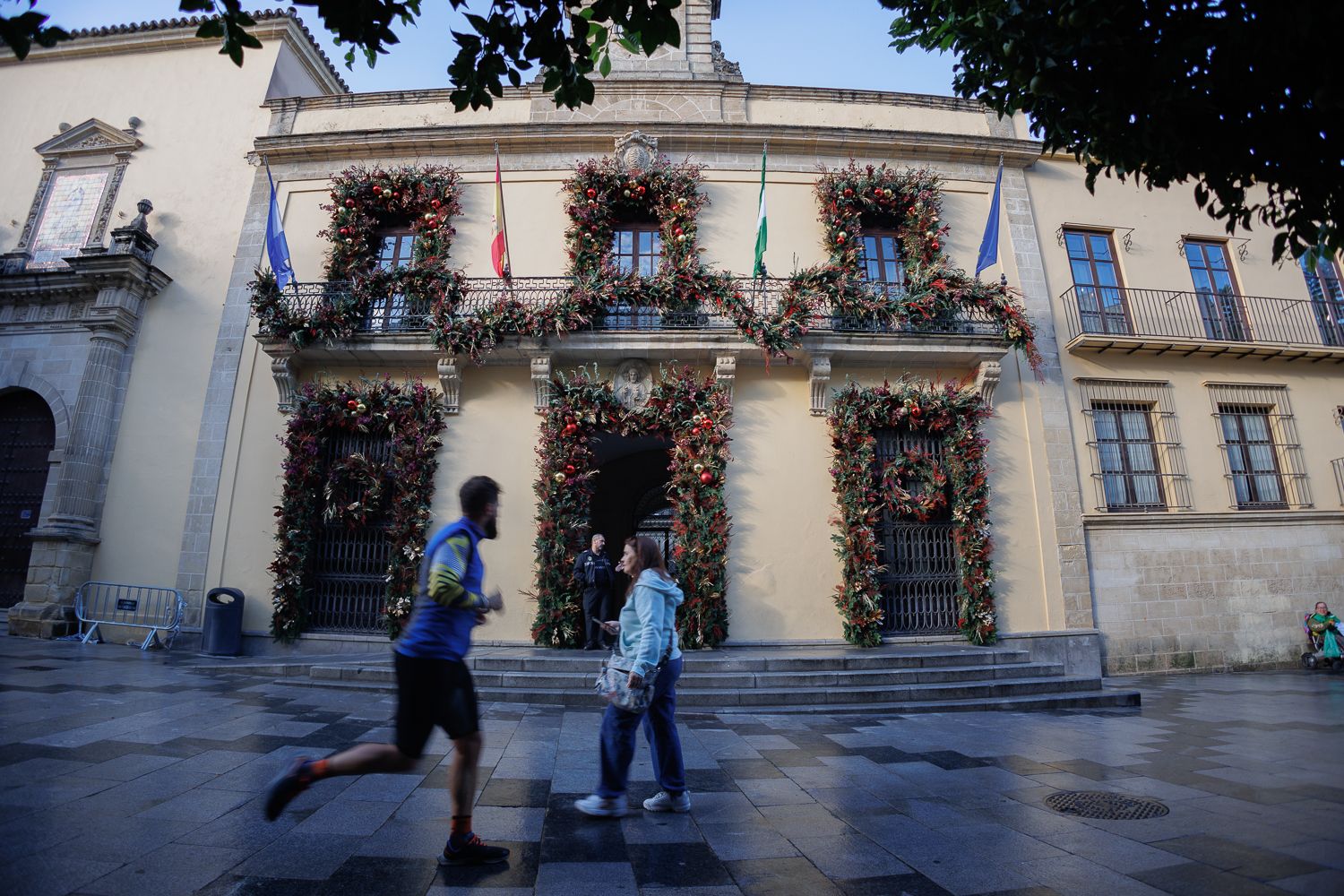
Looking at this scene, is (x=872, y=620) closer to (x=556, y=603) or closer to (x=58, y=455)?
(x=556, y=603)

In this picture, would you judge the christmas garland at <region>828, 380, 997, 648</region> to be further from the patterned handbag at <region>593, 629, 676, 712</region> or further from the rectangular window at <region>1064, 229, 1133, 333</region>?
the patterned handbag at <region>593, 629, 676, 712</region>

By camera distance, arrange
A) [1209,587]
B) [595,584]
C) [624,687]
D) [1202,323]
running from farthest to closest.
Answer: [1202,323]
[1209,587]
[595,584]
[624,687]

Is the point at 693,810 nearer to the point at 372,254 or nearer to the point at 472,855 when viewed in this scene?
the point at 472,855

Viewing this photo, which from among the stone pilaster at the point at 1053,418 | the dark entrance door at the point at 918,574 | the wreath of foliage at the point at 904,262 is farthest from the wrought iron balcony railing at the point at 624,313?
the dark entrance door at the point at 918,574

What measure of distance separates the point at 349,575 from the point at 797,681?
734 cm

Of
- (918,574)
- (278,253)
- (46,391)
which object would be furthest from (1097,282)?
(46,391)

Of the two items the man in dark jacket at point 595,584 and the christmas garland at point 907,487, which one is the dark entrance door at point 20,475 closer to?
the man in dark jacket at point 595,584

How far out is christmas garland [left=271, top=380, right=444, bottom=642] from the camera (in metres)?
10.3

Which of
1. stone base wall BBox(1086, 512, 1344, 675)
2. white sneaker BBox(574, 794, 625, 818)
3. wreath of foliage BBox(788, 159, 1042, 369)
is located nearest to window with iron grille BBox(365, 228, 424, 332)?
wreath of foliage BBox(788, 159, 1042, 369)

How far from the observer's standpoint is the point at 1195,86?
429 cm

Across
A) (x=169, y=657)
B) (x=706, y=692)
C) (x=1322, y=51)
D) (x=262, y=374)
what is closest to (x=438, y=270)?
(x=262, y=374)

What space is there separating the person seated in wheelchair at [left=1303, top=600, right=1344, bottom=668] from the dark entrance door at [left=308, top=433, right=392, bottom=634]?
51.5 ft

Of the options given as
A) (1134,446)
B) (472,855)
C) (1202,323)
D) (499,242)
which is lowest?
(472,855)

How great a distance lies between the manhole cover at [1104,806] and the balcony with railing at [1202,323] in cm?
954
